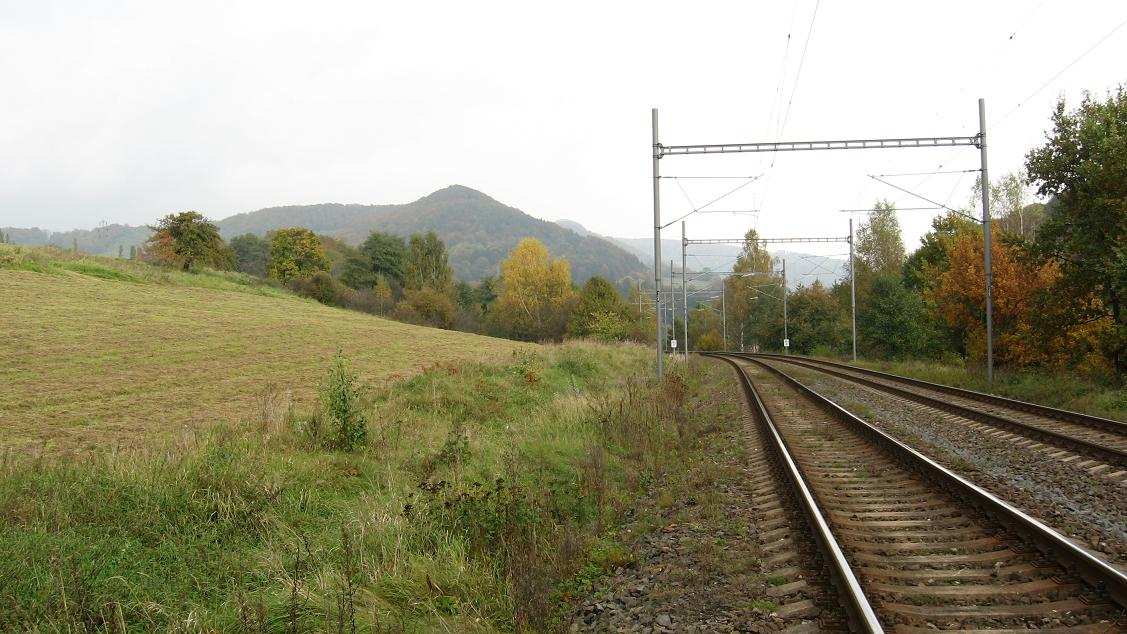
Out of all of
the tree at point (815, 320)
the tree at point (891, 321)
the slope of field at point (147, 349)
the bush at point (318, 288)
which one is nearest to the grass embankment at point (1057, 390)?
the slope of field at point (147, 349)

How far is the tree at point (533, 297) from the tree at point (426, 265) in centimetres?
1367

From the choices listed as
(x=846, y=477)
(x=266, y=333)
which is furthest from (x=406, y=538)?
(x=266, y=333)

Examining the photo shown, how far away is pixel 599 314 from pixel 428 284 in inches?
1395

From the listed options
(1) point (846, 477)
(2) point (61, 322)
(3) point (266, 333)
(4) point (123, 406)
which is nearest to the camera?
(1) point (846, 477)

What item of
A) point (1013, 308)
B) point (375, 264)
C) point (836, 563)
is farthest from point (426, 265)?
point (836, 563)

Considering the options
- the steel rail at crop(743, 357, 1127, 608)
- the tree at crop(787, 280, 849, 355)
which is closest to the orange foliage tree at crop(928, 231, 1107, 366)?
the steel rail at crop(743, 357, 1127, 608)

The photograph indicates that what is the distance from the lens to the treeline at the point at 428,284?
6038 cm

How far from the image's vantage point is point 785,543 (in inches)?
229

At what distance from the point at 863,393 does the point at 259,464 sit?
16864 millimetres

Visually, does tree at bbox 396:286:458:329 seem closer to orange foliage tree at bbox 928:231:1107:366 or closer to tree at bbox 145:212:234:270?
tree at bbox 145:212:234:270

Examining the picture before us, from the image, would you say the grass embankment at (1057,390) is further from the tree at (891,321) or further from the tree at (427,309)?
the tree at (427,309)

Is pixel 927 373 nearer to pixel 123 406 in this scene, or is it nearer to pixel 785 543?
pixel 785 543

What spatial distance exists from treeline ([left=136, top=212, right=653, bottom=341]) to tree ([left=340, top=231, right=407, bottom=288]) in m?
0.14

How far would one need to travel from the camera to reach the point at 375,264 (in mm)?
90438
